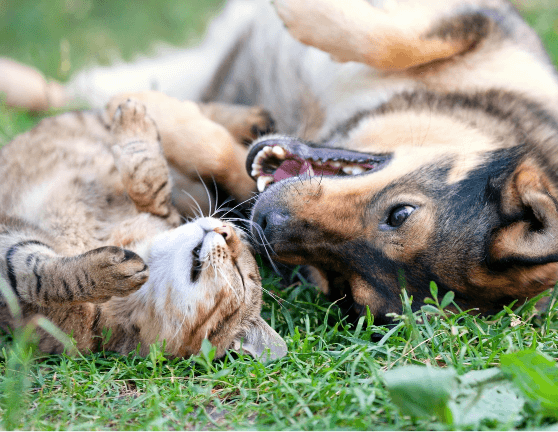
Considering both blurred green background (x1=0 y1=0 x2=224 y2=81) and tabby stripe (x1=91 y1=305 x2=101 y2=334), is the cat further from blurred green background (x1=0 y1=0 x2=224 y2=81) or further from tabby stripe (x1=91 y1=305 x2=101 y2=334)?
blurred green background (x1=0 y1=0 x2=224 y2=81)

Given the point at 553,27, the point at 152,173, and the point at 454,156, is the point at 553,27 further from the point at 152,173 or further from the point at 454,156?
the point at 152,173

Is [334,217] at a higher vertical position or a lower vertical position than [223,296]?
higher

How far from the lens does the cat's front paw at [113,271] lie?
7.55 ft

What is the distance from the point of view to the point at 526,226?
8.39 ft

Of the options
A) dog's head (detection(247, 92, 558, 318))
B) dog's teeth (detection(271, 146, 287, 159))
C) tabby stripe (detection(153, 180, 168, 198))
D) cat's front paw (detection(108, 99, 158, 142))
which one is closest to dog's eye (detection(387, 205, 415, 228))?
dog's head (detection(247, 92, 558, 318))

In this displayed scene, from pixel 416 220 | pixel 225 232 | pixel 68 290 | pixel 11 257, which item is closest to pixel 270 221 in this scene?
pixel 225 232

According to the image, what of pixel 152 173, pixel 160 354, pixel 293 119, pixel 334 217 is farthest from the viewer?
pixel 293 119

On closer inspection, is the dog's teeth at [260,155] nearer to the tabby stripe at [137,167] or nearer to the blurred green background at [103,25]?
the tabby stripe at [137,167]

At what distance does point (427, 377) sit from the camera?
74.0 inches

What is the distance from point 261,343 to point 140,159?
4.34 ft

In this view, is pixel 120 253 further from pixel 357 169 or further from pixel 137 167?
pixel 357 169

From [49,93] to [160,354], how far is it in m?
3.63

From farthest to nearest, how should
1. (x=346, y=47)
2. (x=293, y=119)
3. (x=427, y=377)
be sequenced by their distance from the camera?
(x=293, y=119) < (x=346, y=47) < (x=427, y=377)

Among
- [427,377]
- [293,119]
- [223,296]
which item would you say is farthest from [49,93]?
[427,377]
